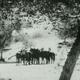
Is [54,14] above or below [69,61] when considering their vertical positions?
above

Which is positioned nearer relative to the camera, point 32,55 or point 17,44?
point 32,55

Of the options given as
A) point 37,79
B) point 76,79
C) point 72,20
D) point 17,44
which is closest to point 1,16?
point 72,20

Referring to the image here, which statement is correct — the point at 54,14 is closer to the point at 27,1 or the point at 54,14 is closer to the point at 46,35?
the point at 27,1

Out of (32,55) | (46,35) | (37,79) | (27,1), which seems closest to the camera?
(27,1)

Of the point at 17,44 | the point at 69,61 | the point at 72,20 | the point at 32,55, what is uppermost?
the point at 72,20

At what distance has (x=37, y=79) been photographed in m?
18.8

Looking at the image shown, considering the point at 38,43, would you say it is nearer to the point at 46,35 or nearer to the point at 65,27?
the point at 46,35

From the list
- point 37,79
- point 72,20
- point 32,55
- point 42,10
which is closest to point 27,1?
point 42,10

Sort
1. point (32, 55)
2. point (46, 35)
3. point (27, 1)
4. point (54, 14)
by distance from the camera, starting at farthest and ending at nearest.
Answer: point (46, 35) → point (32, 55) → point (54, 14) → point (27, 1)

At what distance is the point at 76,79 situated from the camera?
19.3m

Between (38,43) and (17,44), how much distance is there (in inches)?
146

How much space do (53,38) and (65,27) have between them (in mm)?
37405

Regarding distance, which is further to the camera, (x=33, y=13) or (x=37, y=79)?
(x=37, y=79)

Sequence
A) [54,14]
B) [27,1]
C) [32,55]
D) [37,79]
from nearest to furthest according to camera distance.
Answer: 1. [27,1]
2. [54,14]
3. [37,79]
4. [32,55]
